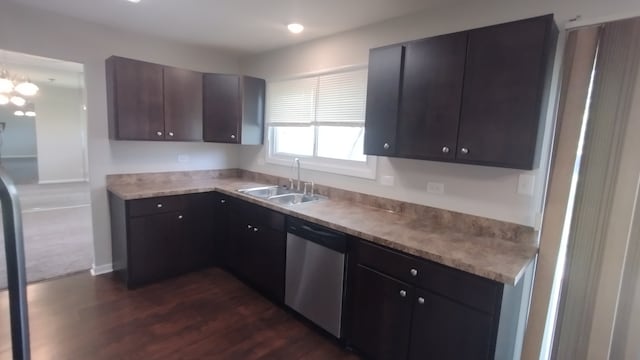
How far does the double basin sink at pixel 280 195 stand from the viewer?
10.6 ft

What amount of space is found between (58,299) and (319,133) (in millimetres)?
2800

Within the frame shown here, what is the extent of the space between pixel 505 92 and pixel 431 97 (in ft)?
1.41

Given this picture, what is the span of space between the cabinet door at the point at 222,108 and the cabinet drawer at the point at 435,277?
2216mm

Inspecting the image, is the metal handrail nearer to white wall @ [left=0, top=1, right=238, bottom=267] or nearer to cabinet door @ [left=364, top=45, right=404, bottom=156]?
cabinet door @ [left=364, top=45, right=404, bottom=156]

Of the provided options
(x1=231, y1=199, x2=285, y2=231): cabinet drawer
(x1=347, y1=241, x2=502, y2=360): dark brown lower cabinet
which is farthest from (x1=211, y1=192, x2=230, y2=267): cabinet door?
(x1=347, y1=241, x2=502, y2=360): dark brown lower cabinet

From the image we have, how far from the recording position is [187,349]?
2.27m

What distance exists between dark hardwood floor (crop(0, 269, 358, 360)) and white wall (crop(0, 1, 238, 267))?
0.69 meters

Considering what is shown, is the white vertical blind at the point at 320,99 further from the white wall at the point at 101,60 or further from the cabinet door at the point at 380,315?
the cabinet door at the point at 380,315

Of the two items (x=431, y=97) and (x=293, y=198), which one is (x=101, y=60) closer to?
(x=293, y=198)

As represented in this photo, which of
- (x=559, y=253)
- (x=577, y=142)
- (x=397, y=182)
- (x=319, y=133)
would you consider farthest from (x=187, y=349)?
(x=577, y=142)

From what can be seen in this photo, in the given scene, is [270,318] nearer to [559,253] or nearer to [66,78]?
[559,253]

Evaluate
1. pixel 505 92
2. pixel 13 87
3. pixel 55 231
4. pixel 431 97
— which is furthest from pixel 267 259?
pixel 13 87

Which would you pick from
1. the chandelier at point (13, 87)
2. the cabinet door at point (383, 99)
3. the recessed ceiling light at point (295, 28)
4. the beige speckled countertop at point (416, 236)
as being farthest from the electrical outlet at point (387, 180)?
the chandelier at point (13, 87)

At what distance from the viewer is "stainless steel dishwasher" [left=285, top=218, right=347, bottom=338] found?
2.31 m
